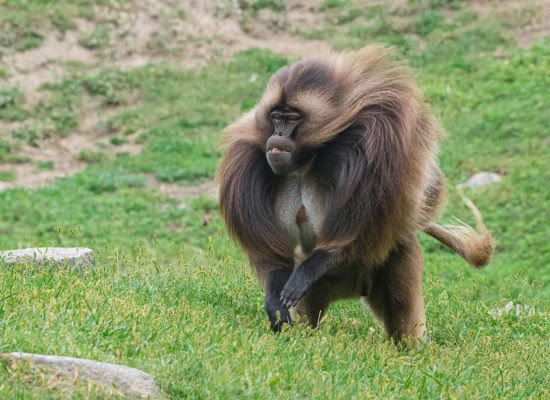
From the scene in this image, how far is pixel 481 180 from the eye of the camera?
11266 mm

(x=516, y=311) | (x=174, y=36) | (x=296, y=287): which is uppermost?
(x=296, y=287)

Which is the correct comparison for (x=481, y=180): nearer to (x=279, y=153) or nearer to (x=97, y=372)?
(x=279, y=153)

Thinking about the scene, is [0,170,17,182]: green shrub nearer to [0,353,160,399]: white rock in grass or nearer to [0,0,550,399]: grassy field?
[0,0,550,399]: grassy field

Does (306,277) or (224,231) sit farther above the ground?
(306,277)

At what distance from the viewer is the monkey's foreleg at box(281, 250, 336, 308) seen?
4.89 metres

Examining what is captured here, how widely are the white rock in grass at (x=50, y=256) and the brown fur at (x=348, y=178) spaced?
1383 mm

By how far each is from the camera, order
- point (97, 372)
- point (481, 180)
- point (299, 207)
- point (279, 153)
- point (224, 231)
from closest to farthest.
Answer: point (97, 372), point (279, 153), point (299, 207), point (224, 231), point (481, 180)

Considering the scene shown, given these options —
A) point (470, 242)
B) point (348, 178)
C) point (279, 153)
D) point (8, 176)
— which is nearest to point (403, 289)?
point (470, 242)

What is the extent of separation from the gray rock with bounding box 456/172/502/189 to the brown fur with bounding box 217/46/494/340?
5878 mm

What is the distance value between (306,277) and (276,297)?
0.32 m

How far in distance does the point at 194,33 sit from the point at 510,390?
605 inches

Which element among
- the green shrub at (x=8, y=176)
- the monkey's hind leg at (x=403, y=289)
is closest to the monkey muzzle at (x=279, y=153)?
the monkey's hind leg at (x=403, y=289)

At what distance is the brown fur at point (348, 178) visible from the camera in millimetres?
4879

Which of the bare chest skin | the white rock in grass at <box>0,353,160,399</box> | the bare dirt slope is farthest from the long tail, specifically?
the bare dirt slope
